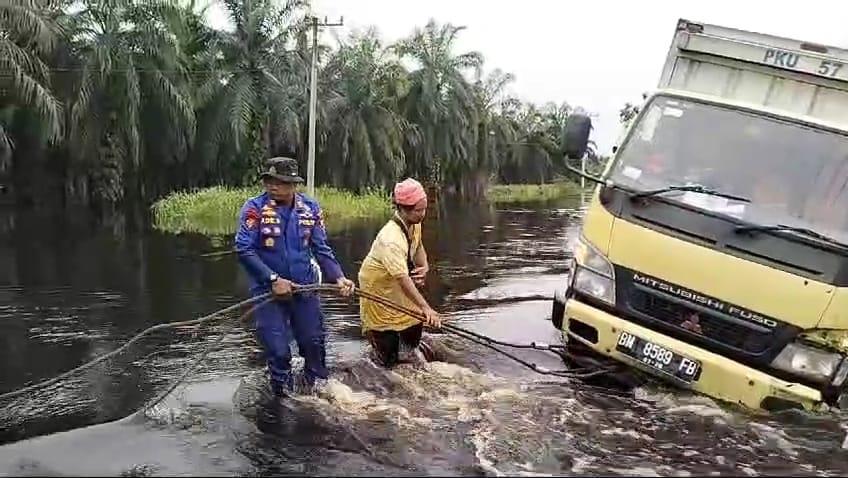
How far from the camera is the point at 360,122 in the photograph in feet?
120

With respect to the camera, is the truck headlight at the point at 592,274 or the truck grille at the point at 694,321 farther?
the truck headlight at the point at 592,274

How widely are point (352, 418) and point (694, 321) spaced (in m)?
2.35

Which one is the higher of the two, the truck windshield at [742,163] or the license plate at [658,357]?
the truck windshield at [742,163]

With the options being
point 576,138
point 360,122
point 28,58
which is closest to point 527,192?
point 360,122

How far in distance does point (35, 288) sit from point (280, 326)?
7847 millimetres

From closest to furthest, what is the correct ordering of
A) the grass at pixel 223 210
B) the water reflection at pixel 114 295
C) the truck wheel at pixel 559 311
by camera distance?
1. the truck wheel at pixel 559 311
2. the water reflection at pixel 114 295
3. the grass at pixel 223 210

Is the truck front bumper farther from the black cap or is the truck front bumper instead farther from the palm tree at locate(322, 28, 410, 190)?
the palm tree at locate(322, 28, 410, 190)

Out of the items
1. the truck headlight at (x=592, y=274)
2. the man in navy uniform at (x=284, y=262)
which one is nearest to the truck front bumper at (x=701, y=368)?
the truck headlight at (x=592, y=274)

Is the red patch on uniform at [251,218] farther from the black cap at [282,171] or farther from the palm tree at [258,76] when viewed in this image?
the palm tree at [258,76]

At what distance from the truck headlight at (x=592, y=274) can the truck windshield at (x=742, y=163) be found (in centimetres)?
56

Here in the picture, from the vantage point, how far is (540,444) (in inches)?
221

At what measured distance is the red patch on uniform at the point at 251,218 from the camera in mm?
6238

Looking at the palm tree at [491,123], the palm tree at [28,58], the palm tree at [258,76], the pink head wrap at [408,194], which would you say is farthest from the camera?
the palm tree at [491,123]

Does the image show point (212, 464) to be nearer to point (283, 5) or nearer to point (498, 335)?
point (498, 335)
